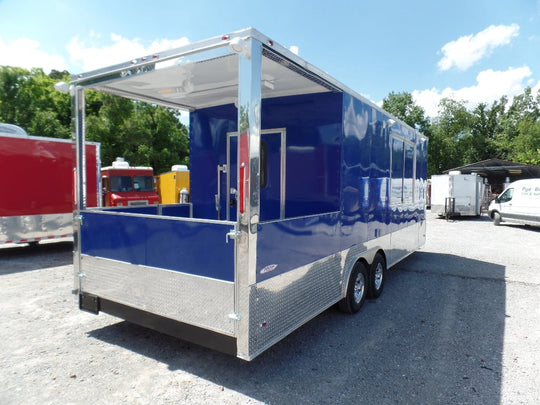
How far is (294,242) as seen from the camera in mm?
3365

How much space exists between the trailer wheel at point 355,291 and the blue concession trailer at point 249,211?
0.03m

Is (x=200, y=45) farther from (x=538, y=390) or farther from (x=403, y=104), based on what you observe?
(x=403, y=104)

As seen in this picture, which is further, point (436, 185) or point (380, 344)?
point (436, 185)

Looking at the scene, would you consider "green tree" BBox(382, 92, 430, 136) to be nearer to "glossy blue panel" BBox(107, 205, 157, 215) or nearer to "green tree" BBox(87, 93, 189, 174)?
"green tree" BBox(87, 93, 189, 174)

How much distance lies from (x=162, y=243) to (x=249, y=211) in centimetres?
107

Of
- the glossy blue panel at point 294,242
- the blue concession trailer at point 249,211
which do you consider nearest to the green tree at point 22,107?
the blue concession trailer at point 249,211

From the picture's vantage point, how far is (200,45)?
2.98 meters

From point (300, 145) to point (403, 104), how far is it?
4195cm

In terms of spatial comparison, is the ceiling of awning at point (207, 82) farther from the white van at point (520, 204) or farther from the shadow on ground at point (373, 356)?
the white van at point (520, 204)

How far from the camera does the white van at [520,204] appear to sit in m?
13.9

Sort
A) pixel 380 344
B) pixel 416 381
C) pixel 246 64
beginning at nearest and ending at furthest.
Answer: pixel 246 64 < pixel 416 381 < pixel 380 344

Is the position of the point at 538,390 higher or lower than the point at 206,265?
lower

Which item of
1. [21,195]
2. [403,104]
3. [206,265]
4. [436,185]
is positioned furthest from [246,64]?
[403,104]

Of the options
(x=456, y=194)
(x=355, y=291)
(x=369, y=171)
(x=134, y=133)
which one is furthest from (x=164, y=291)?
(x=134, y=133)
